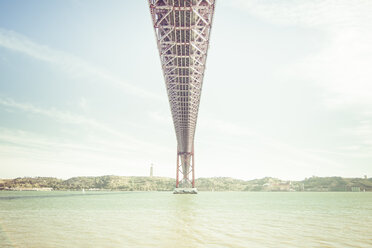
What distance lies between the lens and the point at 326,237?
295 inches

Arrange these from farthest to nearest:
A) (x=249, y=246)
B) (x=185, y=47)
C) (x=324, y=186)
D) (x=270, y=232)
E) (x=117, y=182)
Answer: (x=324, y=186) < (x=117, y=182) < (x=185, y=47) < (x=270, y=232) < (x=249, y=246)

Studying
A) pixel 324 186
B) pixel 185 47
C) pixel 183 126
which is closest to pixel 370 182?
pixel 324 186

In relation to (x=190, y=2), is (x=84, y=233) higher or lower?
lower

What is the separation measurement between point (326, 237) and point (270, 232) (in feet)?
5.34

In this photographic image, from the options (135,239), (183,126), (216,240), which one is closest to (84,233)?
(135,239)

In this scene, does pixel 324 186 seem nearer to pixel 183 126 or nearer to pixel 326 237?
pixel 183 126

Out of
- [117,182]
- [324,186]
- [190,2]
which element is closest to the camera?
[190,2]

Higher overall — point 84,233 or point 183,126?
point 183,126

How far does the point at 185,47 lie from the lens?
1517cm

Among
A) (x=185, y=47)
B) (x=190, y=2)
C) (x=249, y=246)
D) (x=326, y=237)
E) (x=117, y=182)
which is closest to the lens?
(x=249, y=246)

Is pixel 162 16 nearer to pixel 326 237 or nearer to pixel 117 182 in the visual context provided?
pixel 326 237

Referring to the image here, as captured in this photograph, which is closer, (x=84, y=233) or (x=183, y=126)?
(x=84, y=233)

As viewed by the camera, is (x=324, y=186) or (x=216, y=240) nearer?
(x=216, y=240)

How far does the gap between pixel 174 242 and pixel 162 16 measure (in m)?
10.7
